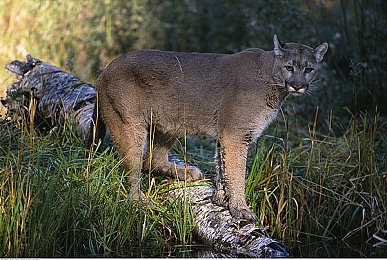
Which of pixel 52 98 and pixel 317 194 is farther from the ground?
pixel 52 98

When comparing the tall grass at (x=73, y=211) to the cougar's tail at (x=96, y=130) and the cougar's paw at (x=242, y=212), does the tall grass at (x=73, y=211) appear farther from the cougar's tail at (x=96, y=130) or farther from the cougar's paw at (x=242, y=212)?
the cougar's paw at (x=242, y=212)

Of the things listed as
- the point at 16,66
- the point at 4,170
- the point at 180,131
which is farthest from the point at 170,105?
the point at 16,66

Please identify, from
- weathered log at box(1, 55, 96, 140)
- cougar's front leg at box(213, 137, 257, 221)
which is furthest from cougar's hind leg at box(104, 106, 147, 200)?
cougar's front leg at box(213, 137, 257, 221)

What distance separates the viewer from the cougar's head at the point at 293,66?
5.12m

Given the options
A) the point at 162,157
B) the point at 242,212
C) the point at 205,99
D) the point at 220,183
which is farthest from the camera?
the point at 162,157

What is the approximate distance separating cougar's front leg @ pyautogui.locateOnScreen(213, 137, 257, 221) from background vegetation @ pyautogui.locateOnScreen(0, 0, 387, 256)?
25 centimetres

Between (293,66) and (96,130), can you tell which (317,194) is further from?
(96,130)

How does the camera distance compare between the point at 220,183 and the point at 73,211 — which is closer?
the point at 73,211

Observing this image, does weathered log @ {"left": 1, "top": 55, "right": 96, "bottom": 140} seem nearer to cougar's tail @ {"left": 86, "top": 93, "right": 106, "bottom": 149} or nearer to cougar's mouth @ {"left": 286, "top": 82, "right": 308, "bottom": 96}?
cougar's tail @ {"left": 86, "top": 93, "right": 106, "bottom": 149}

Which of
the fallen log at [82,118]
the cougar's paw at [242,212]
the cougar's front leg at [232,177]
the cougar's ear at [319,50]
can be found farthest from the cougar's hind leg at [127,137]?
the cougar's ear at [319,50]

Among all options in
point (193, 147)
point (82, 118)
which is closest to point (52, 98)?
point (82, 118)

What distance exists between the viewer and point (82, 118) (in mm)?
6254

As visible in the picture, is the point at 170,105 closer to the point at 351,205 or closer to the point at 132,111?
the point at 132,111

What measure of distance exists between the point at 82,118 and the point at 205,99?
144 centimetres
